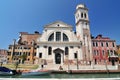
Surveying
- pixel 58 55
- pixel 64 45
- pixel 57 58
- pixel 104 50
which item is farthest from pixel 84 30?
pixel 57 58

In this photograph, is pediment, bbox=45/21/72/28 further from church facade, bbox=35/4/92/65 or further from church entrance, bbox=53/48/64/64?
church entrance, bbox=53/48/64/64

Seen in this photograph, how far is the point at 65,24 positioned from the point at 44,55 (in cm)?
1403

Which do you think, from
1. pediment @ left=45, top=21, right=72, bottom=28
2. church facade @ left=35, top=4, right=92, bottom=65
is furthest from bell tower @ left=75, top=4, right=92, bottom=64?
pediment @ left=45, top=21, right=72, bottom=28

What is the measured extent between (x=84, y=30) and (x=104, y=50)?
11.8 metres

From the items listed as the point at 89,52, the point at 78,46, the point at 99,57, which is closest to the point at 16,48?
the point at 78,46

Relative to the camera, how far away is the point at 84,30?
48.5 meters

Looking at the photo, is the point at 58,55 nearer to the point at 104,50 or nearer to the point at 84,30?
the point at 84,30

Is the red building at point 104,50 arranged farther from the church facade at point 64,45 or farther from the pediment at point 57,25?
the pediment at point 57,25

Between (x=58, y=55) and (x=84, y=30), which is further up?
(x=84, y=30)

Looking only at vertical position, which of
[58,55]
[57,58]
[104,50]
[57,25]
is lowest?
[57,58]

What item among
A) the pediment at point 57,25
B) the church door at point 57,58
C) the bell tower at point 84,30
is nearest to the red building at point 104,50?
the bell tower at point 84,30

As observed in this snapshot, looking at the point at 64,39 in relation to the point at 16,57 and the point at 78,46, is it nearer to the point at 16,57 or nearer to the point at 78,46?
the point at 78,46

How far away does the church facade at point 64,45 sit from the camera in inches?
1773

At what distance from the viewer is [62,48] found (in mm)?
46281
